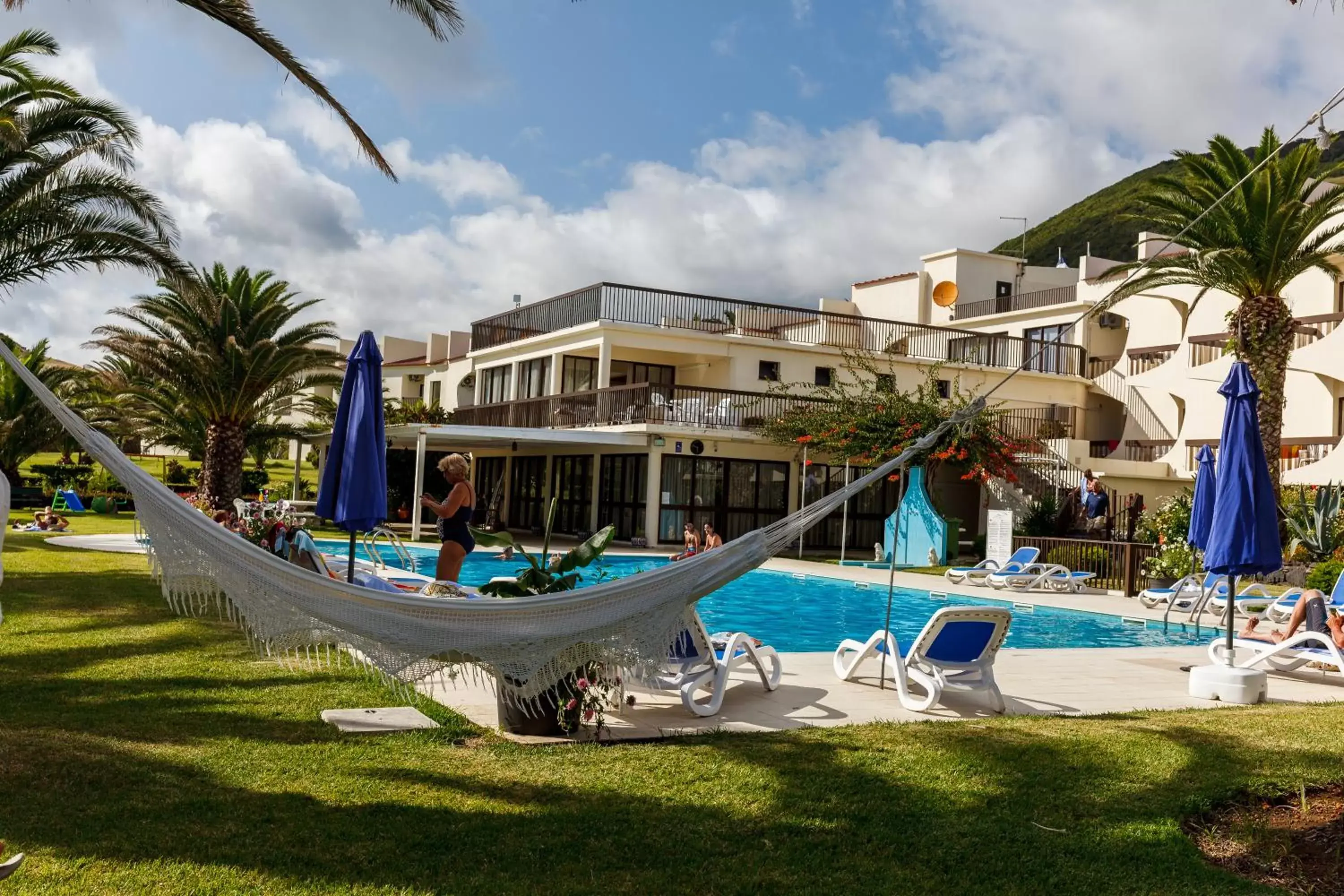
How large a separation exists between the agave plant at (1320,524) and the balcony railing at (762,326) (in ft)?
27.7

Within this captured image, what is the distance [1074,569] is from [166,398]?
721 inches

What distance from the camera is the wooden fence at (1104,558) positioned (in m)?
16.8

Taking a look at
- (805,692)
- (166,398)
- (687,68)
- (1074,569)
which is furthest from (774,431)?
(805,692)

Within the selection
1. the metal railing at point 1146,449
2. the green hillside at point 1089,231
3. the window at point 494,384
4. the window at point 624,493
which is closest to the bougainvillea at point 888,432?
the window at point 624,493

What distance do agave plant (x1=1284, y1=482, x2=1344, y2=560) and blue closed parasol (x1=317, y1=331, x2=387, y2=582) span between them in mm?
15023

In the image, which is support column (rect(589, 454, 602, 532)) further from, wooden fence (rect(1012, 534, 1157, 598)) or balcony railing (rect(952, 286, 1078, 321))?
balcony railing (rect(952, 286, 1078, 321))

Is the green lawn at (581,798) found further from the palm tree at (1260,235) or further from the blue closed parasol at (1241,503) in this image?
the palm tree at (1260,235)

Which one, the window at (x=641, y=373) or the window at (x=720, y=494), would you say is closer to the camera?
the window at (x=720, y=494)

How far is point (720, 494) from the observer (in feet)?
83.7

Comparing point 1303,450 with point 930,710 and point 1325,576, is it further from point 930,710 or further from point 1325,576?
point 930,710

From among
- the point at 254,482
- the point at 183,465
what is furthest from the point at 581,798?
the point at 183,465

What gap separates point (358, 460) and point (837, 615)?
30.5 ft

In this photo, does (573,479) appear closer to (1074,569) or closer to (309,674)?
(1074,569)

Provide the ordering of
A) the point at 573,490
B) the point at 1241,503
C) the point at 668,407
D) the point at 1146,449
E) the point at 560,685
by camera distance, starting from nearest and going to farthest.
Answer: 1. the point at 560,685
2. the point at 1241,503
3. the point at 668,407
4. the point at 573,490
5. the point at 1146,449
